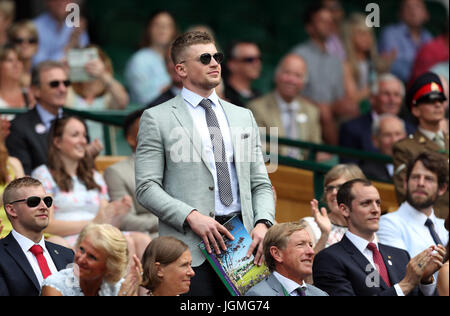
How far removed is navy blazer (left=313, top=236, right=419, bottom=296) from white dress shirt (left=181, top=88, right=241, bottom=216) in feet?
3.21

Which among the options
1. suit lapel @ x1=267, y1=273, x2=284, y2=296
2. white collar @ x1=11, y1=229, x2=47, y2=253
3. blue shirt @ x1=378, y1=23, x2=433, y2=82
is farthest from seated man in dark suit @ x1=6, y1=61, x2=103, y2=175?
blue shirt @ x1=378, y1=23, x2=433, y2=82

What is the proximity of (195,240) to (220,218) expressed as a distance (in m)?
0.21

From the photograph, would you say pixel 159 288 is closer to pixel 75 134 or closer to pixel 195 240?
pixel 195 240

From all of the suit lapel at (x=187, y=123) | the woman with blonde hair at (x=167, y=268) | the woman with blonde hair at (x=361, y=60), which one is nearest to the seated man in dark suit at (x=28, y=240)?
the woman with blonde hair at (x=167, y=268)

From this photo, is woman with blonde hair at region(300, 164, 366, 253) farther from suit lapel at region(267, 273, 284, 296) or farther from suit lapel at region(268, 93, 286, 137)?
suit lapel at region(268, 93, 286, 137)

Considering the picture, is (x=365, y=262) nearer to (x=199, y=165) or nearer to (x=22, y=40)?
(x=199, y=165)

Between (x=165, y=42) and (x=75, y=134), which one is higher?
(x=165, y=42)

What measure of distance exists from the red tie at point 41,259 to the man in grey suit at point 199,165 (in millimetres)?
890

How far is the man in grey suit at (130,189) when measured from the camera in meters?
8.60

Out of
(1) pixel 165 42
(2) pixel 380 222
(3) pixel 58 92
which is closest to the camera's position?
(2) pixel 380 222

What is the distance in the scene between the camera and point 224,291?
610 centimetres

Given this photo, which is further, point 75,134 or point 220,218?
point 75,134

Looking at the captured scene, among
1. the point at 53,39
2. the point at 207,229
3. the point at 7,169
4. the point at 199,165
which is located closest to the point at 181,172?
the point at 199,165

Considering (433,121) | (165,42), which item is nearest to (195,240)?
(433,121)
